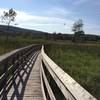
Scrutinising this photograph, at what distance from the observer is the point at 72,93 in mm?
3045

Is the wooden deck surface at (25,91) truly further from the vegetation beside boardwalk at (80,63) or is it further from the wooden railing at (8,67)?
the vegetation beside boardwalk at (80,63)

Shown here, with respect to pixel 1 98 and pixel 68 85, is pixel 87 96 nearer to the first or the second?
pixel 68 85

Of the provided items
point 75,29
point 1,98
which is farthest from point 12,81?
point 75,29

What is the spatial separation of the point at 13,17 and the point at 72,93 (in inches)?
2930

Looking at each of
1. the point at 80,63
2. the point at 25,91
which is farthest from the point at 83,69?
the point at 25,91

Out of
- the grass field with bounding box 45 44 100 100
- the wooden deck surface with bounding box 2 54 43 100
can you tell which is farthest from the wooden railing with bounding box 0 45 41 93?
the grass field with bounding box 45 44 100 100

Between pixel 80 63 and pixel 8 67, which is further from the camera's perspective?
pixel 80 63

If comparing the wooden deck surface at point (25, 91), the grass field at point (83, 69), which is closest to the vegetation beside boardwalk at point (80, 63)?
the grass field at point (83, 69)

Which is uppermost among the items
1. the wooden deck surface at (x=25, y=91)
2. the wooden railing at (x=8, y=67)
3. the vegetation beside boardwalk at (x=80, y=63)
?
the wooden railing at (x=8, y=67)

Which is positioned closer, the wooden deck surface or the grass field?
the wooden deck surface

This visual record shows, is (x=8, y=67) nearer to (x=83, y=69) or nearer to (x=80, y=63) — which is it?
(x=83, y=69)

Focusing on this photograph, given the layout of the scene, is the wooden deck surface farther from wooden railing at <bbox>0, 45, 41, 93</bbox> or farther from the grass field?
the grass field

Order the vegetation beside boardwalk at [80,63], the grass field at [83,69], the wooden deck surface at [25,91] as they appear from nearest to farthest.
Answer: the wooden deck surface at [25,91]
the grass field at [83,69]
the vegetation beside boardwalk at [80,63]

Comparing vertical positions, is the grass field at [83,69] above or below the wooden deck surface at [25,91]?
below
